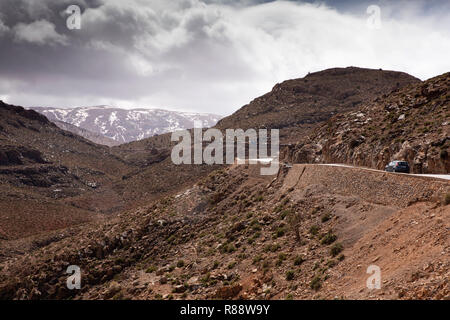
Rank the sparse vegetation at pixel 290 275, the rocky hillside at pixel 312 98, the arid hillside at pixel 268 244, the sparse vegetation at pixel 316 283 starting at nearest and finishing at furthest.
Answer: the arid hillside at pixel 268 244 < the sparse vegetation at pixel 316 283 < the sparse vegetation at pixel 290 275 < the rocky hillside at pixel 312 98

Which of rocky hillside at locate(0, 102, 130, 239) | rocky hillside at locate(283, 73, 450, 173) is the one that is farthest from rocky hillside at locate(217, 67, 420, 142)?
rocky hillside at locate(0, 102, 130, 239)

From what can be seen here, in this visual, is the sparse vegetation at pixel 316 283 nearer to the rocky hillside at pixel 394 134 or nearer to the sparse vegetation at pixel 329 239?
the sparse vegetation at pixel 329 239

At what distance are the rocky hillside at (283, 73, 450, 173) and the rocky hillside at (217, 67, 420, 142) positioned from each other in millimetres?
29454

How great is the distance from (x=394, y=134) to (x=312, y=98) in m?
59.6

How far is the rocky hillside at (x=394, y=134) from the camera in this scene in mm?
22188

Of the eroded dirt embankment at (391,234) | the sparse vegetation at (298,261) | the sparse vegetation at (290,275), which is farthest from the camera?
the sparse vegetation at (298,261)

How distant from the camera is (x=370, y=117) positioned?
1352 inches

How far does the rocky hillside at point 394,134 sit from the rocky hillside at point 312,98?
29454 mm

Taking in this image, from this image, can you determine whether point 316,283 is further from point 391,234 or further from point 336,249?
point 391,234

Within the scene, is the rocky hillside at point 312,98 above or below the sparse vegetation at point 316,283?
above

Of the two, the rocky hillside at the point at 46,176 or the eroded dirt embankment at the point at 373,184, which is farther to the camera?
the rocky hillside at the point at 46,176

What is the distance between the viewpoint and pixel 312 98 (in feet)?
279

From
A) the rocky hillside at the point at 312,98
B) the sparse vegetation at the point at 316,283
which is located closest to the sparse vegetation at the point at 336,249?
the sparse vegetation at the point at 316,283

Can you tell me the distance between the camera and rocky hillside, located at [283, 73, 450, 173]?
2219 centimetres
